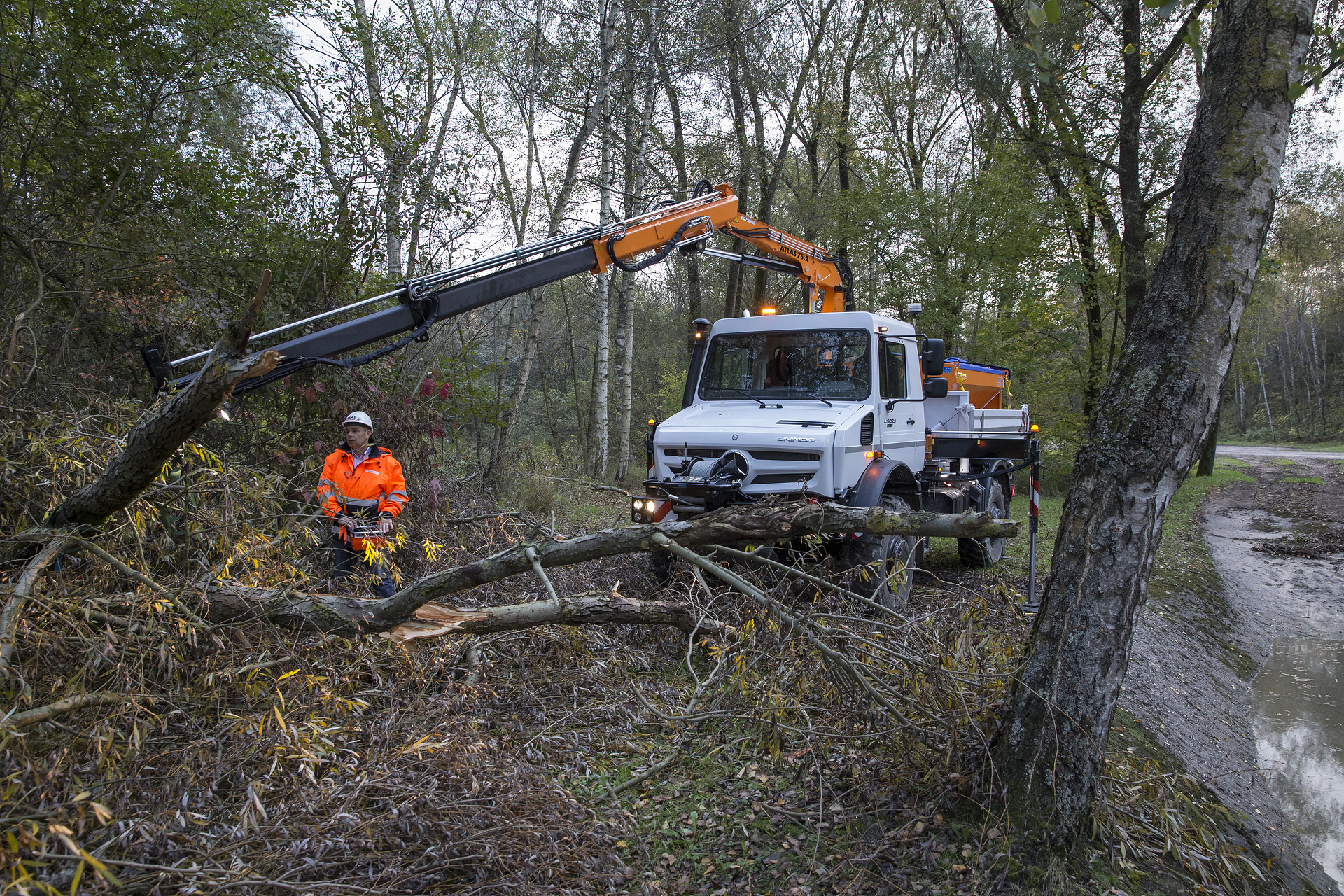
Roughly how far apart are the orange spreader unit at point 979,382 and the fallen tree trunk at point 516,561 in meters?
6.24

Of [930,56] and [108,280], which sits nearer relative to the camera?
[108,280]

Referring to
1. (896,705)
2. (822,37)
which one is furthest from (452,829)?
(822,37)

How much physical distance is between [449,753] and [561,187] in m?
12.3

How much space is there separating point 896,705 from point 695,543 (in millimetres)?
1237

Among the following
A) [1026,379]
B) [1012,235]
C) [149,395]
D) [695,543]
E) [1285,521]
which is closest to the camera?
[695,543]

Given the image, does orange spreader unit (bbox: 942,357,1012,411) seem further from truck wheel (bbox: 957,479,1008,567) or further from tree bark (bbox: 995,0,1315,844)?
tree bark (bbox: 995,0,1315,844)

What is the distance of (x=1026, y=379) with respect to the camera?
15484mm

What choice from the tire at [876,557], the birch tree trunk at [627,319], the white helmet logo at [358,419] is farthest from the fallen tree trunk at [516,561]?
the birch tree trunk at [627,319]

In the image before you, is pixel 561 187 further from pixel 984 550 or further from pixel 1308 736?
pixel 1308 736

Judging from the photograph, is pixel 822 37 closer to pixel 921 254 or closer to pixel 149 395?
pixel 921 254

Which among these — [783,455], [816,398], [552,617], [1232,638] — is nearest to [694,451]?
[783,455]

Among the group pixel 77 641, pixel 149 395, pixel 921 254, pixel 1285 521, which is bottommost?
pixel 1285 521

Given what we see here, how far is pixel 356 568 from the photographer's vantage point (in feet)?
16.4

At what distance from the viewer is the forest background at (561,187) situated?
5680mm
